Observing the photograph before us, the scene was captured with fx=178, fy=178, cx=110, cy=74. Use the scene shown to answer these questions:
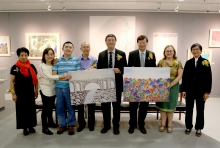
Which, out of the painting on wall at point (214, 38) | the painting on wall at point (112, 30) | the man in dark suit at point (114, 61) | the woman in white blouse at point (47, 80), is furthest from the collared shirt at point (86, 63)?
the painting on wall at point (214, 38)

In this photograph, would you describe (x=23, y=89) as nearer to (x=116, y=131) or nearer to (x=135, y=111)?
(x=116, y=131)

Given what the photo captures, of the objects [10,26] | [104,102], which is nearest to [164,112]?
[104,102]

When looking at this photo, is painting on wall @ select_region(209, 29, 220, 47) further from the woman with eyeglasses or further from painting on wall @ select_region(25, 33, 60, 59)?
painting on wall @ select_region(25, 33, 60, 59)

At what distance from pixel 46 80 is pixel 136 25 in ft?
12.0

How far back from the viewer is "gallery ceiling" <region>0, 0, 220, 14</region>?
460 centimetres

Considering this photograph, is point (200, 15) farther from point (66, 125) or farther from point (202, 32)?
point (66, 125)

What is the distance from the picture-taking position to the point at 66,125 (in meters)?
3.19

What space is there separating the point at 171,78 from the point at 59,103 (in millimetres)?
1964

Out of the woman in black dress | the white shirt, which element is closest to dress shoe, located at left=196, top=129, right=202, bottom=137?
the white shirt

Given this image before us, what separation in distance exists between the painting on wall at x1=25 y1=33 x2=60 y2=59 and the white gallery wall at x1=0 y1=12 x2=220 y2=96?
5.2 inches

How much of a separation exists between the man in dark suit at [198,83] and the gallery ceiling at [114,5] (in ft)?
7.25

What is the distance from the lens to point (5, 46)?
589 cm

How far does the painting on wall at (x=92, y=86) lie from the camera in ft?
9.62

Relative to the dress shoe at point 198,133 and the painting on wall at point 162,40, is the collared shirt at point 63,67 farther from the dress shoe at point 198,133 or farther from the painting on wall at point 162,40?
the painting on wall at point 162,40
